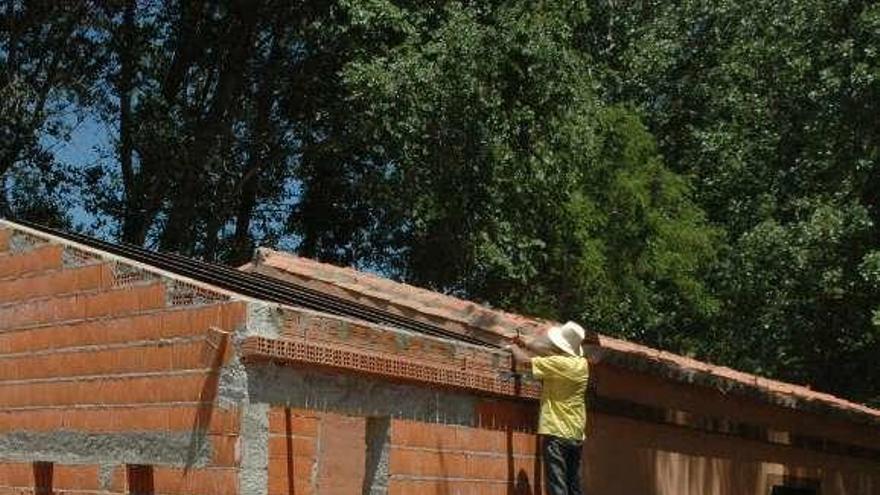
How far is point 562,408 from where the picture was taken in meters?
9.07

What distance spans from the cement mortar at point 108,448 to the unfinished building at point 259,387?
1cm

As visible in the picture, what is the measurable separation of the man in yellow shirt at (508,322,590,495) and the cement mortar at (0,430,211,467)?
2.72 m

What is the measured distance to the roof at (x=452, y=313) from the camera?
33.8 ft

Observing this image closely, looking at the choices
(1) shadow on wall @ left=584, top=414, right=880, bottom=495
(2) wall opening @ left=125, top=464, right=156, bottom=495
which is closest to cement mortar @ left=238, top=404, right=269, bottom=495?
(2) wall opening @ left=125, top=464, right=156, bottom=495

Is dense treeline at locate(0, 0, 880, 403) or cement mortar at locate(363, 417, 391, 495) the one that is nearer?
cement mortar at locate(363, 417, 391, 495)

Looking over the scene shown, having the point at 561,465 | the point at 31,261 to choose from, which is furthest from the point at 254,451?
the point at 561,465

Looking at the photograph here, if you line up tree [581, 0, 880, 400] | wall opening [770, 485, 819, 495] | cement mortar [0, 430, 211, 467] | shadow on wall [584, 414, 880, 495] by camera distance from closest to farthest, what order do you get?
cement mortar [0, 430, 211, 467] → shadow on wall [584, 414, 880, 495] → wall opening [770, 485, 819, 495] → tree [581, 0, 880, 400]

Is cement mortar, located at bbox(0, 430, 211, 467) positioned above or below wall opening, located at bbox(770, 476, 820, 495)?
below

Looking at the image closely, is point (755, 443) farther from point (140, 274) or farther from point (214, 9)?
point (214, 9)

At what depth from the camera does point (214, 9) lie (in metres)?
24.0

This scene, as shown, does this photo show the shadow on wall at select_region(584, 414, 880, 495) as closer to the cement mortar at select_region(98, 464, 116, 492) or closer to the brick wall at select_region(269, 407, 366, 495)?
the brick wall at select_region(269, 407, 366, 495)

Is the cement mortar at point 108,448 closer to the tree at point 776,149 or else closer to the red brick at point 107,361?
the red brick at point 107,361

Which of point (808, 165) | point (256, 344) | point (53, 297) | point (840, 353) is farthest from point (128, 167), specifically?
point (256, 344)

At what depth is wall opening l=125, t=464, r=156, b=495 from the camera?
292 inches
